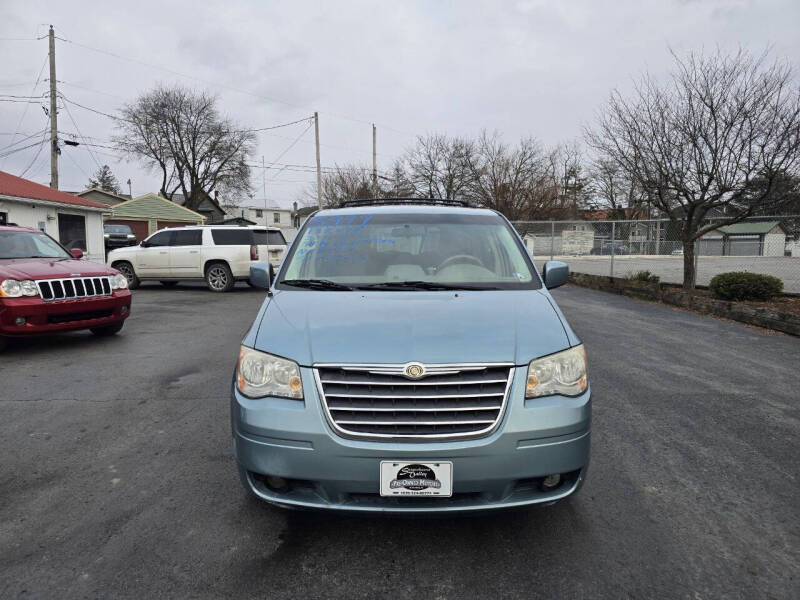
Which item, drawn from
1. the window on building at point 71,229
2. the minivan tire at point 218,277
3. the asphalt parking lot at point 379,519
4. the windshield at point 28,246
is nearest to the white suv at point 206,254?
the minivan tire at point 218,277

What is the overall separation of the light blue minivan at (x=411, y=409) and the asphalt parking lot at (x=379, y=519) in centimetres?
33

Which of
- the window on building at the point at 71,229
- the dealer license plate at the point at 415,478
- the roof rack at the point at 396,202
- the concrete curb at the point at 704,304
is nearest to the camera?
the dealer license plate at the point at 415,478

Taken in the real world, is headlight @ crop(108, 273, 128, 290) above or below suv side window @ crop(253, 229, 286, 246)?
below

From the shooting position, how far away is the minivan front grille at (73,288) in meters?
6.58

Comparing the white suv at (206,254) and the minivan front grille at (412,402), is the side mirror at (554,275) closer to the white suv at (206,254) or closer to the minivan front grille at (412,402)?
the minivan front grille at (412,402)

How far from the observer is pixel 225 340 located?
25.5ft

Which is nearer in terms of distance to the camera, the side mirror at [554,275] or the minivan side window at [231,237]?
the side mirror at [554,275]

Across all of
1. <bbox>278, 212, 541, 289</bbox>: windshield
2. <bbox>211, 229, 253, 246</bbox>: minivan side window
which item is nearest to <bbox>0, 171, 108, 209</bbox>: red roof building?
<bbox>211, 229, 253, 246</bbox>: minivan side window

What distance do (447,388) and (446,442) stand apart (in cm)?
23

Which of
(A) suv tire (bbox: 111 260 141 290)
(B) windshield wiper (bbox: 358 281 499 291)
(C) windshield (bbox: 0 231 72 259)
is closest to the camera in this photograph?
(B) windshield wiper (bbox: 358 281 499 291)

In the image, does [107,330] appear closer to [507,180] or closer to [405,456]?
[405,456]

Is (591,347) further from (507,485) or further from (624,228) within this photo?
(624,228)

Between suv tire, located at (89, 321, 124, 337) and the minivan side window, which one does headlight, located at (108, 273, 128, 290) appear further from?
the minivan side window

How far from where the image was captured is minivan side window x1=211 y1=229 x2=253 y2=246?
14.9m
